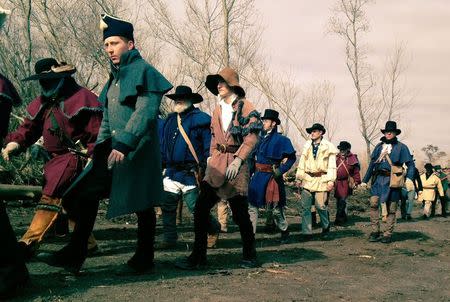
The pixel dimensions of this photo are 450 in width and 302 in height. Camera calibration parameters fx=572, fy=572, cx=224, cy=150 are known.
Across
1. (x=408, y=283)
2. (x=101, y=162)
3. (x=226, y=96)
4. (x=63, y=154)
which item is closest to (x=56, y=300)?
(x=101, y=162)

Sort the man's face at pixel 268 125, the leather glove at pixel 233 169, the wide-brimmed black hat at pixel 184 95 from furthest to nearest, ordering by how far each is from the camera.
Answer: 1. the man's face at pixel 268 125
2. the wide-brimmed black hat at pixel 184 95
3. the leather glove at pixel 233 169

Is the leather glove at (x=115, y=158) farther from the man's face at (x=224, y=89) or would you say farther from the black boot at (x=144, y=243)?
the man's face at (x=224, y=89)

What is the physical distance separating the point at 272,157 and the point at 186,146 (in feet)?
8.41

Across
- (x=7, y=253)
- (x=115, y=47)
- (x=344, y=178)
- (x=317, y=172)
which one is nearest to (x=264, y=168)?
(x=317, y=172)

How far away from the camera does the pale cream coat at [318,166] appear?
32.9 feet

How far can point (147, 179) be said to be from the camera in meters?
4.99

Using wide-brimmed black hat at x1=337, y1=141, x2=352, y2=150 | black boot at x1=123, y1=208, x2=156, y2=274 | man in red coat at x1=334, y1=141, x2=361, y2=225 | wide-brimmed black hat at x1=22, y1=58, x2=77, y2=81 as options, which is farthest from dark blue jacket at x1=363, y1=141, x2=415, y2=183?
wide-brimmed black hat at x1=22, y1=58, x2=77, y2=81

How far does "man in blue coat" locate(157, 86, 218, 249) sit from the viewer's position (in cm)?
765

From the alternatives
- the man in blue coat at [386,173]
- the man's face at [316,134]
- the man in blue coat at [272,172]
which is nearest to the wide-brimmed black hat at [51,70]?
the man in blue coat at [272,172]

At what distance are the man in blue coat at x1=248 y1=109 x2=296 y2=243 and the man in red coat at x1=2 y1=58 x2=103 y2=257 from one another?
4.67 metres

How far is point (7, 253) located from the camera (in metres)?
4.11

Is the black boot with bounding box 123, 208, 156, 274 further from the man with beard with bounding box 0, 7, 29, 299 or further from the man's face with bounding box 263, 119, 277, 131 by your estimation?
the man's face with bounding box 263, 119, 277, 131

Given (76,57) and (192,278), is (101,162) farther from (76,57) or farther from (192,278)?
(76,57)

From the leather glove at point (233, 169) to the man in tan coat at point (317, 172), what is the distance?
4410 millimetres
